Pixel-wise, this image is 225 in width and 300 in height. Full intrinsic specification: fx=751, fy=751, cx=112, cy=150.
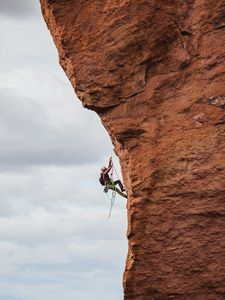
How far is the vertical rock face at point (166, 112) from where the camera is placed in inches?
640

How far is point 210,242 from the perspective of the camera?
53.6 feet

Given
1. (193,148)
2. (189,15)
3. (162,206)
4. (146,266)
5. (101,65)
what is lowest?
(146,266)

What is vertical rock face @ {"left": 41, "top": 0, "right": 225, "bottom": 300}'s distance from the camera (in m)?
16.3

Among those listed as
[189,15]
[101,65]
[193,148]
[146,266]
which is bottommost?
[146,266]

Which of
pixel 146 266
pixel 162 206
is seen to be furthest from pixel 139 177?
pixel 146 266

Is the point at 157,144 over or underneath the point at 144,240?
over

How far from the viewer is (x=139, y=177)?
16.6 m

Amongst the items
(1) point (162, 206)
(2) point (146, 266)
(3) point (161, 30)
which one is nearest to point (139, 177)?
(1) point (162, 206)

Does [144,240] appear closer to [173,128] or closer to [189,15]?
[173,128]

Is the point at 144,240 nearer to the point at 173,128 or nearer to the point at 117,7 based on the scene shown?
the point at 173,128

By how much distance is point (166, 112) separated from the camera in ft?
54.1

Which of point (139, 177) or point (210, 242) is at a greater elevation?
point (139, 177)

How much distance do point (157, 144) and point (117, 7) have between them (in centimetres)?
312

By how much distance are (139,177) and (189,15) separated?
373 cm
